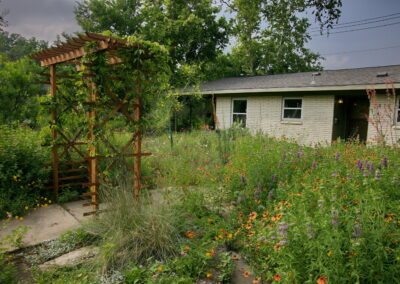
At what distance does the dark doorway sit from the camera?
11008 mm

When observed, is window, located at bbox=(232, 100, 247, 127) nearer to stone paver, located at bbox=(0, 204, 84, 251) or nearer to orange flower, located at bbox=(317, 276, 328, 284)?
stone paver, located at bbox=(0, 204, 84, 251)

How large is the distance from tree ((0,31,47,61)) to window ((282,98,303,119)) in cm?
3193

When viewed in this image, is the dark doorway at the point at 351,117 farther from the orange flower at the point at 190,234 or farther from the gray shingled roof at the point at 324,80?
the orange flower at the point at 190,234

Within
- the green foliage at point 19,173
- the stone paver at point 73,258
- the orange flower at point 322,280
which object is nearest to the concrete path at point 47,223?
the green foliage at point 19,173

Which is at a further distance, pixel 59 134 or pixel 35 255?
pixel 59 134

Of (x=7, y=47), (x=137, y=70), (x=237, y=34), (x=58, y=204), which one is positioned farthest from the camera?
(x=7, y=47)

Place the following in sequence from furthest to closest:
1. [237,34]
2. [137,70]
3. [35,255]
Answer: [237,34]
[137,70]
[35,255]

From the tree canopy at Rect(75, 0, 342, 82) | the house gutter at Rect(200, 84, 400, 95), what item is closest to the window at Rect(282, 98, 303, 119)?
the house gutter at Rect(200, 84, 400, 95)

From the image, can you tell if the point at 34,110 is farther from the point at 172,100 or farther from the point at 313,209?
the point at 313,209

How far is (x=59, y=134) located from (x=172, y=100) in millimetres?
7434

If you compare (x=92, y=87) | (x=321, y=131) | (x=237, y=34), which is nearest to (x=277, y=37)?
(x=237, y=34)

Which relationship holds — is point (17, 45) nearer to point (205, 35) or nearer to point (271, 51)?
point (205, 35)

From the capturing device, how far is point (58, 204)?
4.02 m

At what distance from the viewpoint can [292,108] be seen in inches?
445
